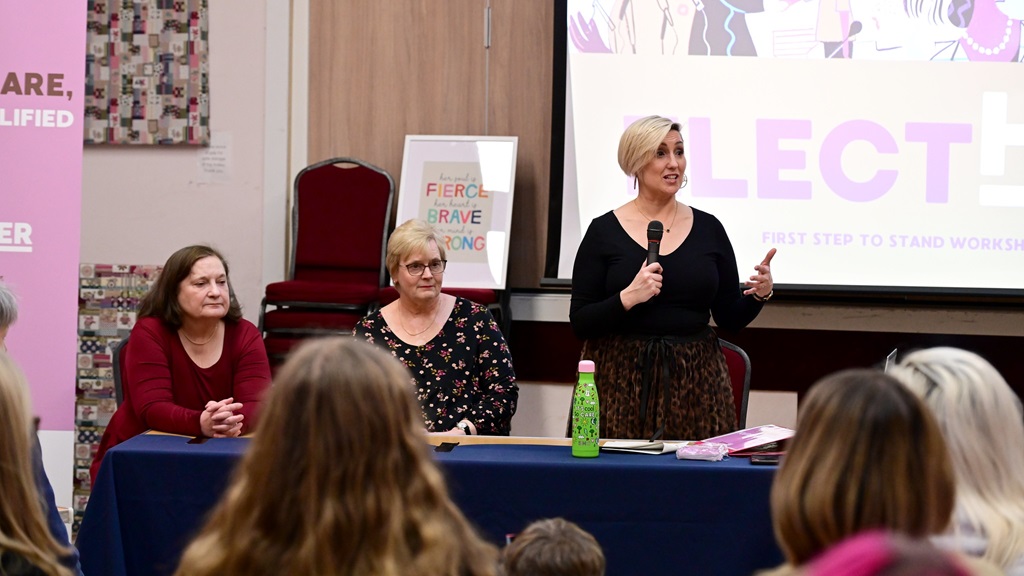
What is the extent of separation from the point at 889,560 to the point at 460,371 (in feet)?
9.12

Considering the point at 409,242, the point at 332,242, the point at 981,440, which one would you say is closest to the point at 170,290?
the point at 409,242

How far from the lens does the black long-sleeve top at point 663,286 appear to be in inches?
127

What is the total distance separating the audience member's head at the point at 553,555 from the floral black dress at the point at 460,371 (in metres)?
1.51

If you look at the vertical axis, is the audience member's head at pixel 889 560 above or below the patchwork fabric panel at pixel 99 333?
above

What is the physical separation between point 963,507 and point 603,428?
1854 mm

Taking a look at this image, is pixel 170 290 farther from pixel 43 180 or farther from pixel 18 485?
pixel 18 485

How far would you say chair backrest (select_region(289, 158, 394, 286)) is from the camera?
4930mm

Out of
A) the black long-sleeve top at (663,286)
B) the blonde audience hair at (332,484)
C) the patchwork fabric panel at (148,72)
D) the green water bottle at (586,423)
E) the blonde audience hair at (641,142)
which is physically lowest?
the green water bottle at (586,423)

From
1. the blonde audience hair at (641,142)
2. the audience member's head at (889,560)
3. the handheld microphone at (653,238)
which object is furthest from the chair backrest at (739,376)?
the audience member's head at (889,560)

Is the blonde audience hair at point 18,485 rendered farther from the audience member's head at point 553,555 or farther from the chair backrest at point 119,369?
the chair backrest at point 119,369

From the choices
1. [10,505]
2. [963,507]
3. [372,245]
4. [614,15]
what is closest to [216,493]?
[10,505]

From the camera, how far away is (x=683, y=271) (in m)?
3.26

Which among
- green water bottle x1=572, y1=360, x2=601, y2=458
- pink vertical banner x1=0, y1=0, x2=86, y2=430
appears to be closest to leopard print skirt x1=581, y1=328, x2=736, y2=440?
green water bottle x1=572, y1=360, x2=601, y2=458

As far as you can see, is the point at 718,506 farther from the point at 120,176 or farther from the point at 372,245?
the point at 120,176
